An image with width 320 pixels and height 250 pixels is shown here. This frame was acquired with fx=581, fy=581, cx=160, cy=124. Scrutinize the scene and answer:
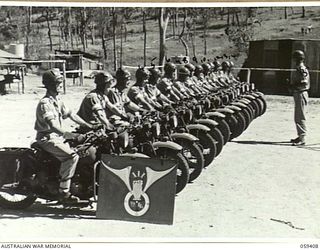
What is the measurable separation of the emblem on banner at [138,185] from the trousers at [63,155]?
0.24m

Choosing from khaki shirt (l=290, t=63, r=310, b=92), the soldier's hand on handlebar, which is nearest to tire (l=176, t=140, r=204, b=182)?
the soldier's hand on handlebar

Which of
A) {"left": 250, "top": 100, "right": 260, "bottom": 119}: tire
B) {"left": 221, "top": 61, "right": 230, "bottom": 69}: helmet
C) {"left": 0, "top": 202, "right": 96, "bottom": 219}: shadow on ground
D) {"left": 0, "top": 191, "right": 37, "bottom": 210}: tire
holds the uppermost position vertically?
{"left": 221, "top": 61, "right": 230, "bottom": 69}: helmet

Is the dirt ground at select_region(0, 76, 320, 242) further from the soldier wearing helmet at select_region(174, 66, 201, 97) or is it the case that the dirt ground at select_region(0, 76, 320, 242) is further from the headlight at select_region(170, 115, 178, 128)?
→ the soldier wearing helmet at select_region(174, 66, 201, 97)

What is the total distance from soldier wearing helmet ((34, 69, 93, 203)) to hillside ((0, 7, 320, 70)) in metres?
0.64

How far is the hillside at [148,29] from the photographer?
3.63 meters

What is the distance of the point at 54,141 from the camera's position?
2.67 meters

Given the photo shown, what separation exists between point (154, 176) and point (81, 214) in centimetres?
43

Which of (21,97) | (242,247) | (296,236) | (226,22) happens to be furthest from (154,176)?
(21,97)

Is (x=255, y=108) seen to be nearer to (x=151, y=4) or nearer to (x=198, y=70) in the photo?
(x=198, y=70)

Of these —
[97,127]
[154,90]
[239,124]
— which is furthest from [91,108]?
[239,124]

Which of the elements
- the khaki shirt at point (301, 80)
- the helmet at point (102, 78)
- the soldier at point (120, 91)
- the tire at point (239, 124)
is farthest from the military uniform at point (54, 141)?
the khaki shirt at point (301, 80)

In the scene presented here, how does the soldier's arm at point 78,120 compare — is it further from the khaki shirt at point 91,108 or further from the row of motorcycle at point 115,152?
the khaki shirt at point 91,108

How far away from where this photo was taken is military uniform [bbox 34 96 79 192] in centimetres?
266

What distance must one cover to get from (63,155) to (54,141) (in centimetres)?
8
